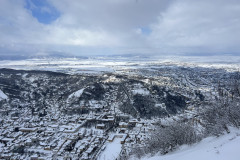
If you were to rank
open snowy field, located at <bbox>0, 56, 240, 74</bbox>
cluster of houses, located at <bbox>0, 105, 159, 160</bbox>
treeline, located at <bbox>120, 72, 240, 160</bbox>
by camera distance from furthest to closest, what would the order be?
open snowy field, located at <bbox>0, 56, 240, 74</bbox> → cluster of houses, located at <bbox>0, 105, 159, 160</bbox> → treeline, located at <bbox>120, 72, 240, 160</bbox>

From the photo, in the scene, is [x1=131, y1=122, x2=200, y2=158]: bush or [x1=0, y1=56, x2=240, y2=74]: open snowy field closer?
[x1=131, y1=122, x2=200, y2=158]: bush

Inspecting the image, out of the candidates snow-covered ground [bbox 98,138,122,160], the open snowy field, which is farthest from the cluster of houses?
the open snowy field

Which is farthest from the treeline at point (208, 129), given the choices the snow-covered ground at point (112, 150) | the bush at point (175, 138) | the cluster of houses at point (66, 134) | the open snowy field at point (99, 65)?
the open snowy field at point (99, 65)

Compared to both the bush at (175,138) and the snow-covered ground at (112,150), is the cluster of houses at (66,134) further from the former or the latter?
the bush at (175,138)

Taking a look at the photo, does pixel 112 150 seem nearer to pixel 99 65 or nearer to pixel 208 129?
pixel 208 129

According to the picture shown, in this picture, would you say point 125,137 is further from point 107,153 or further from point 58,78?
point 58,78

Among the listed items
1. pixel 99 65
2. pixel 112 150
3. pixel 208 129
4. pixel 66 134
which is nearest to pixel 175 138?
pixel 208 129

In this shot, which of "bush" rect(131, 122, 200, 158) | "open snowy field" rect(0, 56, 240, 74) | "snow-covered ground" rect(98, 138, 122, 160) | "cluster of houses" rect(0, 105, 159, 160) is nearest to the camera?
"bush" rect(131, 122, 200, 158)

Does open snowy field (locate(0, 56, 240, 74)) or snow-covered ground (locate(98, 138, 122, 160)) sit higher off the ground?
open snowy field (locate(0, 56, 240, 74))

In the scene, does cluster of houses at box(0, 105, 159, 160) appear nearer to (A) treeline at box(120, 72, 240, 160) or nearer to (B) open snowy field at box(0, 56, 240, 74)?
(A) treeline at box(120, 72, 240, 160)
